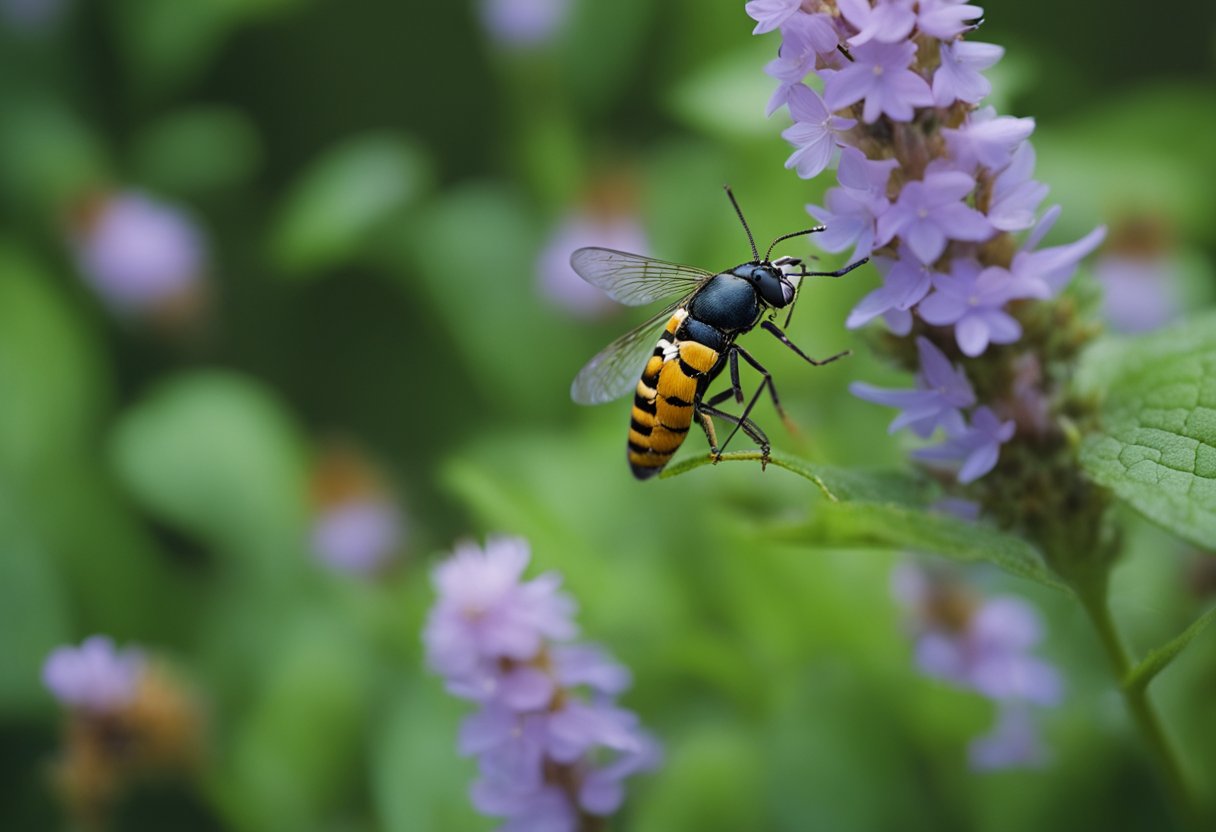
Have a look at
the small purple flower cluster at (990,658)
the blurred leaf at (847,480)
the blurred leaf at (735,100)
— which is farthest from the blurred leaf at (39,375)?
the blurred leaf at (847,480)

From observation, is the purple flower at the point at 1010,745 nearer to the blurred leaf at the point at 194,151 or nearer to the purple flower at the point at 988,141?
the purple flower at the point at 988,141

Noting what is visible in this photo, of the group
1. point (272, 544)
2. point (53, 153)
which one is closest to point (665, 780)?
point (272, 544)

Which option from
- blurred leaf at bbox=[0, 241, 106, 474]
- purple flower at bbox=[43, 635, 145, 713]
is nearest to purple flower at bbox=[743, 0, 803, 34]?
purple flower at bbox=[43, 635, 145, 713]

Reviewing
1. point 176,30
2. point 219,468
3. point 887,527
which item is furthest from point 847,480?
point 176,30

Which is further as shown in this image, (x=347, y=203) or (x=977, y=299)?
(x=347, y=203)

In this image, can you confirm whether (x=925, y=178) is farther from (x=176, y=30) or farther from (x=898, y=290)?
(x=176, y=30)

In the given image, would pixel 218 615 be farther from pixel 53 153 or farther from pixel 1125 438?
pixel 1125 438

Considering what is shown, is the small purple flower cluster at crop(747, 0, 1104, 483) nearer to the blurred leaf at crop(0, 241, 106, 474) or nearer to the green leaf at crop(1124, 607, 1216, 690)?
the green leaf at crop(1124, 607, 1216, 690)
